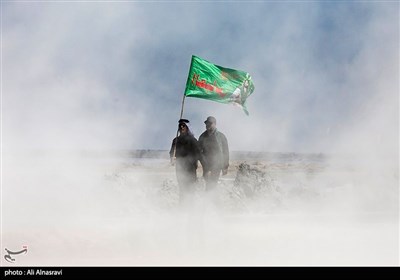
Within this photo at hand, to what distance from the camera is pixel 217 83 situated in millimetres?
11141

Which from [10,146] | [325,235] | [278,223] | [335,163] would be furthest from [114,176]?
[335,163]

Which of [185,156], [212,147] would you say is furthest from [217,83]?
[185,156]

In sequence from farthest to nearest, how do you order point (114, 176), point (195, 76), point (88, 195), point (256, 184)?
1. point (256, 184)
2. point (114, 176)
3. point (88, 195)
4. point (195, 76)

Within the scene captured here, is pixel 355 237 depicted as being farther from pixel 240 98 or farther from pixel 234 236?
pixel 240 98

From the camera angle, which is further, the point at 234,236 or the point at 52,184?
the point at 52,184

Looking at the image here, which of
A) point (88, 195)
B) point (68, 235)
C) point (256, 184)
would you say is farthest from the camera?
point (256, 184)

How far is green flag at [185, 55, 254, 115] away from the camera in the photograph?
35.7 feet

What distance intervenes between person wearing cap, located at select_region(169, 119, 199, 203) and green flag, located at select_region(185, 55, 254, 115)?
3.86ft

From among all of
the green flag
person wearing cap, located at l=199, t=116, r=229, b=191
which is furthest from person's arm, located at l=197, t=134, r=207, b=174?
the green flag

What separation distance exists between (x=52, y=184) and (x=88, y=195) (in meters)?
0.63

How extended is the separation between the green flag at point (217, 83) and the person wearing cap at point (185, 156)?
3.86 feet

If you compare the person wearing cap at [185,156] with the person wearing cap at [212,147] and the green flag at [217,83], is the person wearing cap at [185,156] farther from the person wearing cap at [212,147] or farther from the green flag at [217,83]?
the green flag at [217,83]

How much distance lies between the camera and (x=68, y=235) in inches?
368

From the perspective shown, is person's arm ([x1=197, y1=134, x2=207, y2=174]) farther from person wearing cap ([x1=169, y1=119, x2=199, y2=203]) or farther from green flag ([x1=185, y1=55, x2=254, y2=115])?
green flag ([x1=185, y1=55, x2=254, y2=115])
